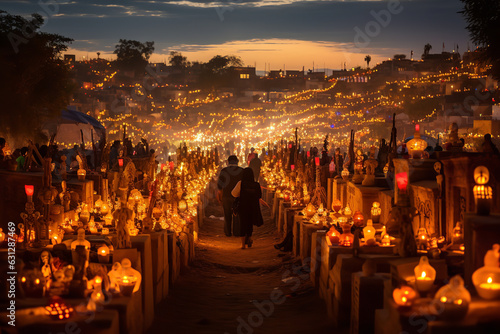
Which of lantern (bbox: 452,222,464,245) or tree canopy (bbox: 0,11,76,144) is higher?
tree canopy (bbox: 0,11,76,144)

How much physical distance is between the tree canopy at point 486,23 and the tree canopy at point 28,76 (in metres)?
17.3

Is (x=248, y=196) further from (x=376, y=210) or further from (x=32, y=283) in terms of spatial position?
(x=32, y=283)

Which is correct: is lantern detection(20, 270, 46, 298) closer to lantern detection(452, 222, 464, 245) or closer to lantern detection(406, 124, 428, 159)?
lantern detection(452, 222, 464, 245)

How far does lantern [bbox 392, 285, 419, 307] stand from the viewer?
5.78m

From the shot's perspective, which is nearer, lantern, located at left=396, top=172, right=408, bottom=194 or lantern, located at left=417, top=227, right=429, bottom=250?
lantern, located at left=396, top=172, right=408, bottom=194

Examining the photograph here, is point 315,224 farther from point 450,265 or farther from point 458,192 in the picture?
point 450,265

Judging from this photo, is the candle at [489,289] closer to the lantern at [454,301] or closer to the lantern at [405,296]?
the lantern at [454,301]

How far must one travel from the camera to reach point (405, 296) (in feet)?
19.0

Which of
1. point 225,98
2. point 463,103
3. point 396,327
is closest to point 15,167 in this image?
point 396,327

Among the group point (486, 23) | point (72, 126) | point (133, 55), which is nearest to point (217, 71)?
point (133, 55)

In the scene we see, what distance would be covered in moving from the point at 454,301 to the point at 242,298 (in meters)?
5.19

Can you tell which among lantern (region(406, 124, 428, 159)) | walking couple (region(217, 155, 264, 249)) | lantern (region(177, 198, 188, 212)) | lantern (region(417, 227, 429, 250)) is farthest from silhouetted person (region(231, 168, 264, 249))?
lantern (region(417, 227, 429, 250))

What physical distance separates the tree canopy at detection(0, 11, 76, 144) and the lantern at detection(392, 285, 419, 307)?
74.2ft

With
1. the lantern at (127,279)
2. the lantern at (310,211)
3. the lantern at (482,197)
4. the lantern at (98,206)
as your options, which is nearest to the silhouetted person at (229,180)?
the lantern at (310,211)
